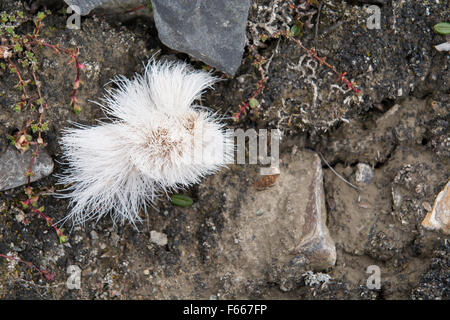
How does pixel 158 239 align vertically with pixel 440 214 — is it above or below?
below

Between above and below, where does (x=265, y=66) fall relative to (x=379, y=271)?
above

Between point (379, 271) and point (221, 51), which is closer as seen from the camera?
point (221, 51)

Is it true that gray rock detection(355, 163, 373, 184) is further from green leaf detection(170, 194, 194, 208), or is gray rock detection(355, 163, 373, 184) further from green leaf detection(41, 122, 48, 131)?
green leaf detection(41, 122, 48, 131)

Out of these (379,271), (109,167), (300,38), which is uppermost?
(300,38)

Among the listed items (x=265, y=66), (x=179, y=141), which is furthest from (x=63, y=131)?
(x=265, y=66)

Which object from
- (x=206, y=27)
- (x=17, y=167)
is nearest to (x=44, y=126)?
(x=17, y=167)

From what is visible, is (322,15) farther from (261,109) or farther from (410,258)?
(410,258)

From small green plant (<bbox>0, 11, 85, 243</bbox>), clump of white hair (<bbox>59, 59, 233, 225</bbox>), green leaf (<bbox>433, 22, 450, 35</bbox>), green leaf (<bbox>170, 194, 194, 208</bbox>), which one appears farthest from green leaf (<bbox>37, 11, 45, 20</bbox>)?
green leaf (<bbox>433, 22, 450, 35</bbox>)

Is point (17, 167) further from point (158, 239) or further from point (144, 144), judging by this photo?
point (158, 239)
